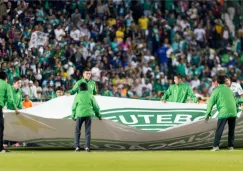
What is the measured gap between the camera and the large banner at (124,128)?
2155 cm

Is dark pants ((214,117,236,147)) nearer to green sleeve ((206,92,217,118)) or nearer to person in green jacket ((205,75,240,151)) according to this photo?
person in green jacket ((205,75,240,151))

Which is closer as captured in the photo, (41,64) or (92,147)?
(92,147)

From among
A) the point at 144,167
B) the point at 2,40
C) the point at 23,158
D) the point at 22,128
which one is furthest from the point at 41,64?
the point at 144,167

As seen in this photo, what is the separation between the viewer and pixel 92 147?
71.4ft

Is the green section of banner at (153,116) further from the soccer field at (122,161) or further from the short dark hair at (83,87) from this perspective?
the soccer field at (122,161)

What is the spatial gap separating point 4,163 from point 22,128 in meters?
5.18

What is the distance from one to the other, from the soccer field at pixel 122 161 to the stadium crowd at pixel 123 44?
10308 millimetres

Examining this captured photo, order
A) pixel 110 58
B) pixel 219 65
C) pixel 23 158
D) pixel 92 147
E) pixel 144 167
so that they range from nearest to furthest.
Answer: pixel 144 167, pixel 23 158, pixel 92 147, pixel 110 58, pixel 219 65

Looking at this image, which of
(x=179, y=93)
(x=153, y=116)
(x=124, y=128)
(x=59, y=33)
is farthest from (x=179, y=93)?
(x=59, y=33)

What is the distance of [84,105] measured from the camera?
20.6 meters

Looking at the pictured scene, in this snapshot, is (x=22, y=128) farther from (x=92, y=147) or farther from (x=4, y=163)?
(x=4, y=163)

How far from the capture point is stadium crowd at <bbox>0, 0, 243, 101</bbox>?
31.5m

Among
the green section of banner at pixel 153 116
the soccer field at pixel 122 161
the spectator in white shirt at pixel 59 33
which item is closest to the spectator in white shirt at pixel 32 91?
the spectator in white shirt at pixel 59 33

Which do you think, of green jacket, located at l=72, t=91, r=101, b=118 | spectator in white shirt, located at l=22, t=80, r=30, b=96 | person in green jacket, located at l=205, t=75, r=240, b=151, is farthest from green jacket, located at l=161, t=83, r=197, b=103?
spectator in white shirt, located at l=22, t=80, r=30, b=96
